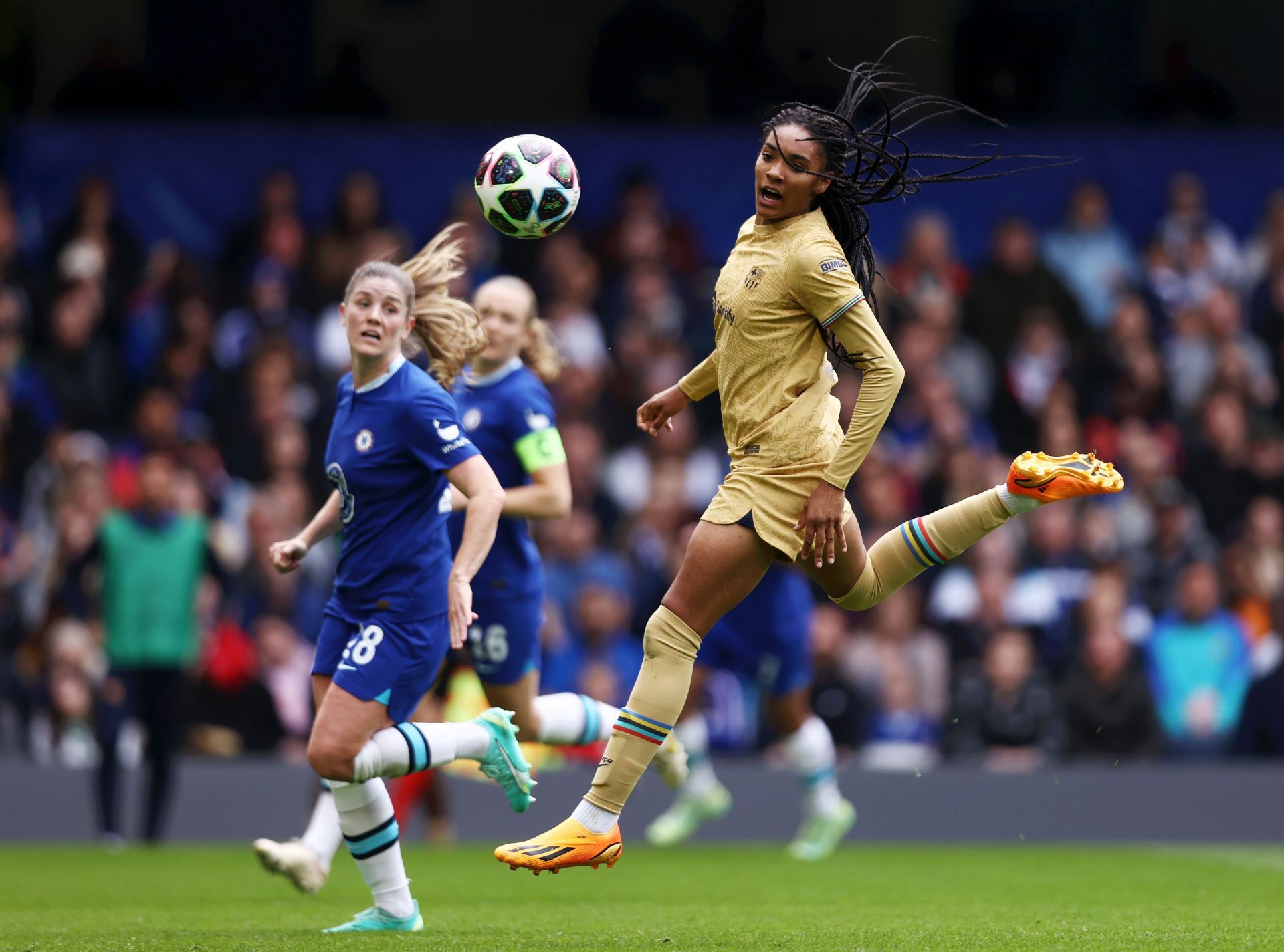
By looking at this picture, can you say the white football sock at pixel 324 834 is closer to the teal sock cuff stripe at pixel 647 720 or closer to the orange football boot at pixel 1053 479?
the teal sock cuff stripe at pixel 647 720

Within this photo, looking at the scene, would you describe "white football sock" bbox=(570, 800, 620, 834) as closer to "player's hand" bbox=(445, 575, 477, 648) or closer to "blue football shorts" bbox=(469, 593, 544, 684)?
"player's hand" bbox=(445, 575, 477, 648)

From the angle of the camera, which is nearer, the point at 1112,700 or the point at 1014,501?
the point at 1014,501

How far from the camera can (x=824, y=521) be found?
20.0 ft

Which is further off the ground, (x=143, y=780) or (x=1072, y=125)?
(x=1072, y=125)

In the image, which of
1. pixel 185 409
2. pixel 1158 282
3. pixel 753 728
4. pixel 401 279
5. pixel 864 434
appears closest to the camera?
pixel 864 434

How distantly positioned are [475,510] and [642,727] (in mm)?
914

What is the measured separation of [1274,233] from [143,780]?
9578 millimetres

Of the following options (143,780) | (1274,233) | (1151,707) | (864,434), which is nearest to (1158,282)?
(1274,233)

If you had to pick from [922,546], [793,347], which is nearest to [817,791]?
[922,546]

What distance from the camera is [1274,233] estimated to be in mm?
15117

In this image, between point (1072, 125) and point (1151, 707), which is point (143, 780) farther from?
point (1072, 125)

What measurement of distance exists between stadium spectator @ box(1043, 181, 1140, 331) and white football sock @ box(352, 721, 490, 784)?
9.55m

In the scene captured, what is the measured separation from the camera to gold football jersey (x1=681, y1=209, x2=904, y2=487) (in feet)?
20.2

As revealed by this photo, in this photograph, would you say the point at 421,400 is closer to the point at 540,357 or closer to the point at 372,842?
the point at 372,842
